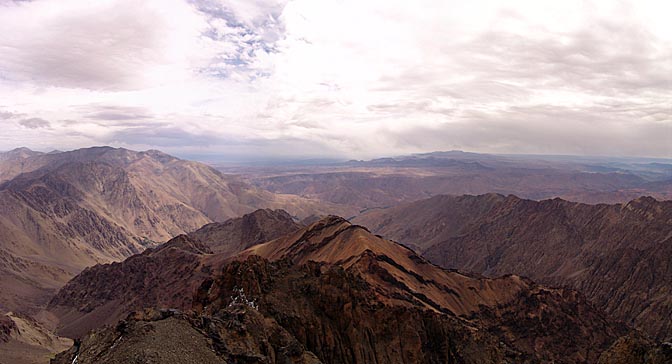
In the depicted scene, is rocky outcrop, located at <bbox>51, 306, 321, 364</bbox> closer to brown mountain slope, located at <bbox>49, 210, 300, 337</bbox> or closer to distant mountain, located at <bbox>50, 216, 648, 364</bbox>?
distant mountain, located at <bbox>50, 216, 648, 364</bbox>

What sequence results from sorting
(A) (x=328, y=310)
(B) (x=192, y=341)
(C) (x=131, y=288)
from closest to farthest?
1. (B) (x=192, y=341)
2. (A) (x=328, y=310)
3. (C) (x=131, y=288)

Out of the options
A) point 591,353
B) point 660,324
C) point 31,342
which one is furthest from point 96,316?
point 660,324

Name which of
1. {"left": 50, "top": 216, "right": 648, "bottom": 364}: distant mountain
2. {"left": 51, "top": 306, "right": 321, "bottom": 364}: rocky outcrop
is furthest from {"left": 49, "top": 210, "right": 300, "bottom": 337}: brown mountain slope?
{"left": 51, "top": 306, "right": 321, "bottom": 364}: rocky outcrop

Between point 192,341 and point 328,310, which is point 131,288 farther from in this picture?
point 192,341

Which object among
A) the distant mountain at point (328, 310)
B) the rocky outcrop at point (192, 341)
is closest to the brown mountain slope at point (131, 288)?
the distant mountain at point (328, 310)

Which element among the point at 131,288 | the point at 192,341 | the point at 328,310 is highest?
the point at 192,341

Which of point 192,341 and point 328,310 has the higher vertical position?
point 192,341

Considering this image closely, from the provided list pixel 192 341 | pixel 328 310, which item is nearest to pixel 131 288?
pixel 328 310

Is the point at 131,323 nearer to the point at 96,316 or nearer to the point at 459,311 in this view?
the point at 459,311
